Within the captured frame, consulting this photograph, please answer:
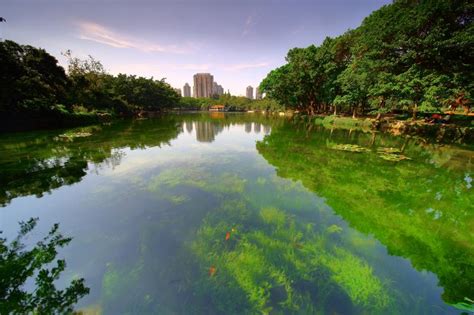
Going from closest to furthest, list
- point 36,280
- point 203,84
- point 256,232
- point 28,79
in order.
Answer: point 36,280 → point 256,232 → point 28,79 → point 203,84

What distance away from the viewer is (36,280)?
3.17 metres

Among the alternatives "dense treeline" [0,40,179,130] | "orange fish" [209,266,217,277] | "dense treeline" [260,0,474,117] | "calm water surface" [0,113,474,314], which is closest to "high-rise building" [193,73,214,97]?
"dense treeline" [0,40,179,130]

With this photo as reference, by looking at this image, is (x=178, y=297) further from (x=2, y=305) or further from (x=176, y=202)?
(x=176, y=202)

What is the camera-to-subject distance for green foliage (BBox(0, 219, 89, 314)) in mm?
2725

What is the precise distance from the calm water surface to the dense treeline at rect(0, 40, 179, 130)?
1529 cm

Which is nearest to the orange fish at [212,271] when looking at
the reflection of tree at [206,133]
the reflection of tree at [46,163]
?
the reflection of tree at [46,163]

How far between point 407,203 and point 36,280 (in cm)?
922

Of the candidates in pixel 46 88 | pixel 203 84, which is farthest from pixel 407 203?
pixel 203 84

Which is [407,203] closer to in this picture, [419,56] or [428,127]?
[419,56]

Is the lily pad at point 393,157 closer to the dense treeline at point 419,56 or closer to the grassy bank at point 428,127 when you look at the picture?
the dense treeline at point 419,56

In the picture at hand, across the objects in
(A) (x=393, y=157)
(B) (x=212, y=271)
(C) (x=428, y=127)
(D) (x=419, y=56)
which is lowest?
(B) (x=212, y=271)

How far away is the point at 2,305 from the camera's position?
2652mm

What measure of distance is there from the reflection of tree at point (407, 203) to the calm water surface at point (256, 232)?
38 millimetres

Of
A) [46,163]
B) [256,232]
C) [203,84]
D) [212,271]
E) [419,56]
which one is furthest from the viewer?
[203,84]
